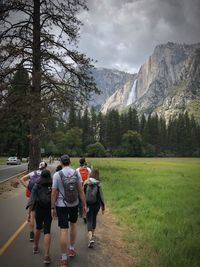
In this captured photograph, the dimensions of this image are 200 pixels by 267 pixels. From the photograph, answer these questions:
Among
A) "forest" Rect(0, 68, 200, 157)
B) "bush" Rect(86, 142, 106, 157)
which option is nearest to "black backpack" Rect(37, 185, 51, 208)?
"forest" Rect(0, 68, 200, 157)

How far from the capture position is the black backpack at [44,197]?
7.49 metres

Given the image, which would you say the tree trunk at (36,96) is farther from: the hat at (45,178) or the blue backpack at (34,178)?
the hat at (45,178)

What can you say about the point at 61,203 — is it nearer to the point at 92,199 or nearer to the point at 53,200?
the point at 53,200

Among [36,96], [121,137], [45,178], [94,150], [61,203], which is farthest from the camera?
[121,137]

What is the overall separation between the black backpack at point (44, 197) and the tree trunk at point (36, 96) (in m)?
12.7

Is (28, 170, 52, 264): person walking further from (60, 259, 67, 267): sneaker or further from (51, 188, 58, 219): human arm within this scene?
(60, 259, 67, 267): sneaker

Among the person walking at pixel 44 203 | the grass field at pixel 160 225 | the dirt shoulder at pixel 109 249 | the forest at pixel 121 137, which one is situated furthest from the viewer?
the forest at pixel 121 137

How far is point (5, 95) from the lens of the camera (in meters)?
19.4

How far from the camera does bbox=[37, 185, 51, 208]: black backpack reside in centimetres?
749

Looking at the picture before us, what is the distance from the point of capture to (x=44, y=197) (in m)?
7.51

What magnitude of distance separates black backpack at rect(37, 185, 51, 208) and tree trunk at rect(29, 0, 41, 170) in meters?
12.7

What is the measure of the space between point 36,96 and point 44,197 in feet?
43.6

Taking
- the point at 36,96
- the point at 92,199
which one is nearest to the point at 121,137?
the point at 36,96

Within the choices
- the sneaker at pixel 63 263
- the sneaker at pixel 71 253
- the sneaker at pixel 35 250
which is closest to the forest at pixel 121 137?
the sneaker at pixel 35 250
